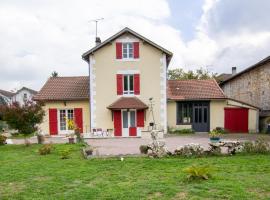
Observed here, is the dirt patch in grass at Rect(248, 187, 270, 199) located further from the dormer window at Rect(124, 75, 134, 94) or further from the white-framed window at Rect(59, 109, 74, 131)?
the white-framed window at Rect(59, 109, 74, 131)

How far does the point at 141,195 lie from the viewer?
654 centimetres

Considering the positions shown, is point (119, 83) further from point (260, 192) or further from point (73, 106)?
point (260, 192)

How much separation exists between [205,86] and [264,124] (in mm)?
5777

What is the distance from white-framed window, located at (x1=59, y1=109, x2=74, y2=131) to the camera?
24.8 metres

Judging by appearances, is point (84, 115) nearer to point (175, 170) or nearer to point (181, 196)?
point (175, 170)

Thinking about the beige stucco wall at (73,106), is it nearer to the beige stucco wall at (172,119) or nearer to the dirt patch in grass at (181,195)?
the beige stucco wall at (172,119)

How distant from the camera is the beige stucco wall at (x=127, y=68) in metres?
23.7

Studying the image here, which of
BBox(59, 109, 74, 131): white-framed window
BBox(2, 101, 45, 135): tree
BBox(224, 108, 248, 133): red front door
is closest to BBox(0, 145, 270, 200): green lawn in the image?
BBox(2, 101, 45, 135): tree

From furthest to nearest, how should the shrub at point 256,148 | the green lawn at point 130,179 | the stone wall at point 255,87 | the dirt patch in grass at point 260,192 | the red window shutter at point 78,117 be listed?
1. the stone wall at point 255,87
2. the red window shutter at point 78,117
3. the shrub at point 256,148
4. the green lawn at point 130,179
5. the dirt patch in grass at point 260,192

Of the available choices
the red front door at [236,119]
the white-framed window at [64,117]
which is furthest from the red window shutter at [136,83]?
the red front door at [236,119]

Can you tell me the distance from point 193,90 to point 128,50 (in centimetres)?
683

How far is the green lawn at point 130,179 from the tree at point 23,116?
5148mm

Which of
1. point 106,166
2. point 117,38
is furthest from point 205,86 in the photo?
point 106,166

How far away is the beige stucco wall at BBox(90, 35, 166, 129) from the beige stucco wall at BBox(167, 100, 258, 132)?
1523 mm
